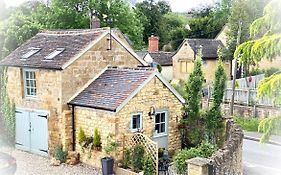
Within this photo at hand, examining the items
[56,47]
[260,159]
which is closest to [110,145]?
[56,47]

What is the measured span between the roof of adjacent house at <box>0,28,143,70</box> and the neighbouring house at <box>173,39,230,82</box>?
2105 cm

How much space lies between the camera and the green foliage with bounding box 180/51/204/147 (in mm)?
18359

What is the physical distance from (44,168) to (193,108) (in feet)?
22.6

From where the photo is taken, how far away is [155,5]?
60.7m

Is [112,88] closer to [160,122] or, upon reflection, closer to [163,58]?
[160,122]

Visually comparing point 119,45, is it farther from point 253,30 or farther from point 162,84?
point 253,30

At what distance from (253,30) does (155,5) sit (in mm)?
51544

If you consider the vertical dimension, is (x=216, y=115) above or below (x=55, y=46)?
below

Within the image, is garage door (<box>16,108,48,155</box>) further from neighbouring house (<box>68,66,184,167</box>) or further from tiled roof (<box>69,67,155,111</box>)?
tiled roof (<box>69,67,155,111</box>)

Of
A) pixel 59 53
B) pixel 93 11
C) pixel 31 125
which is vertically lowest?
pixel 31 125

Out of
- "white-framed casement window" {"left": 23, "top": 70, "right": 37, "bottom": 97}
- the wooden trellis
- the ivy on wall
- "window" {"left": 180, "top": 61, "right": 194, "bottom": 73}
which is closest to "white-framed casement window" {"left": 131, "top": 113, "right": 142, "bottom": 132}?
the wooden trellis

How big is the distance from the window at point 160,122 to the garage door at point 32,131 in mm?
4781

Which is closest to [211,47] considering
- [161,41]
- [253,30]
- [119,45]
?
Answer: [161,41]

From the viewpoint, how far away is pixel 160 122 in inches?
713
